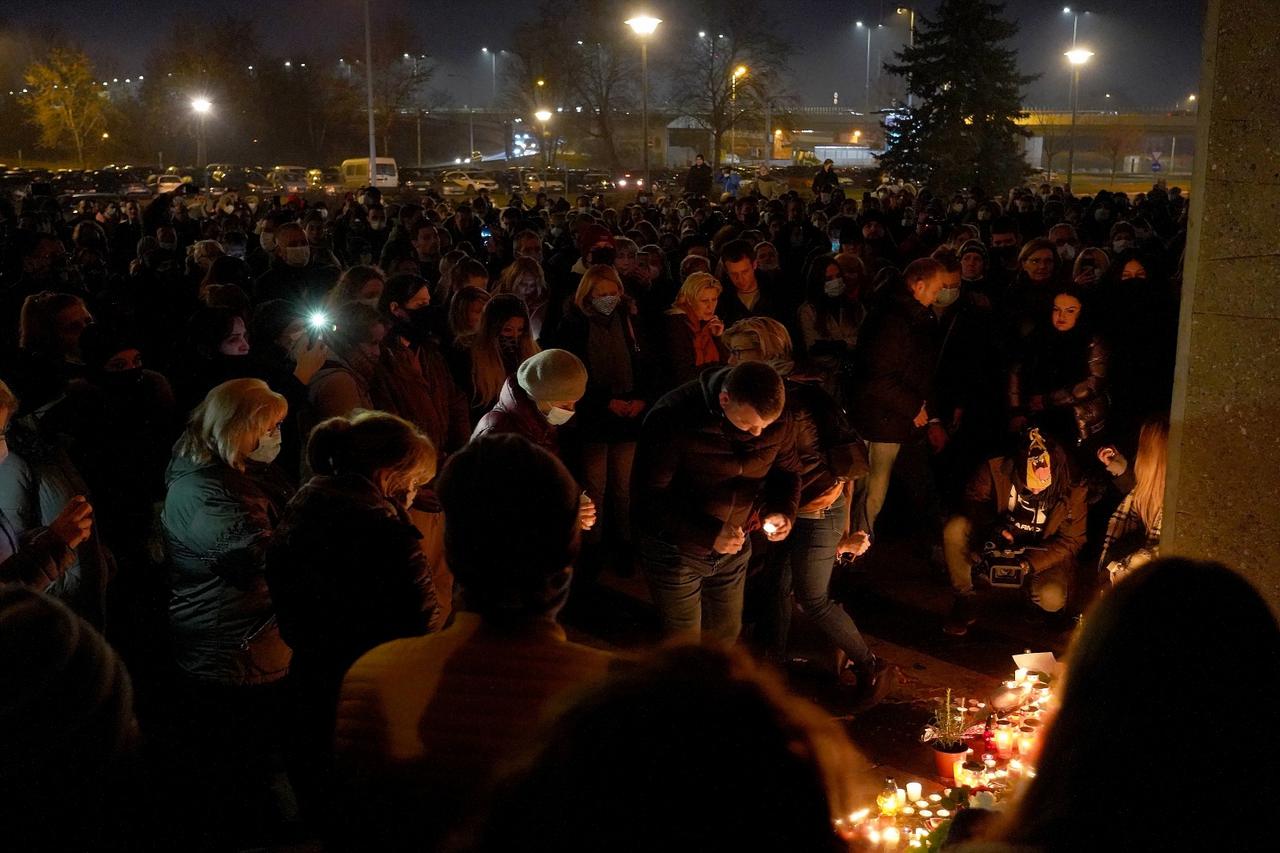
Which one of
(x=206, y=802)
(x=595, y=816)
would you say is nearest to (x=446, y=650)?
(x=595, y=816)

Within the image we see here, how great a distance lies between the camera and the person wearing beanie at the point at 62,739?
1.73 m

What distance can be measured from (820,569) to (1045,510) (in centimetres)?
167

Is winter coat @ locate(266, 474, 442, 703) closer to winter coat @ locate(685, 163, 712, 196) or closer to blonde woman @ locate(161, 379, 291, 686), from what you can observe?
blonde woman @ locate(161, 379, 291, 686)

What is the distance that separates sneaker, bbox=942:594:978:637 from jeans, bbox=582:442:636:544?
2.05 m

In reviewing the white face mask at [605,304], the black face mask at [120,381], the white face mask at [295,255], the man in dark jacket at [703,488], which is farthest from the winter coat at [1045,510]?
the white face mask at [295,255]

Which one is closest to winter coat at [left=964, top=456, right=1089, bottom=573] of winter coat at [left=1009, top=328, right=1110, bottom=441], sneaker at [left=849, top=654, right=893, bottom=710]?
winter coat at [left=1009, top=328, right=1110, bottom=441]

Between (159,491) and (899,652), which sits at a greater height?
(159,491)

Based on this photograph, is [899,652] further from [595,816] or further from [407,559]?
[595,816]

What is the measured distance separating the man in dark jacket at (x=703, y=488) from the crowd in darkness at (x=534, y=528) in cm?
2

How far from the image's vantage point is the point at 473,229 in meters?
15.8

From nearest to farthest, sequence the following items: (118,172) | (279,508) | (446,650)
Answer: (446,650) < (279,508) < (118,172)

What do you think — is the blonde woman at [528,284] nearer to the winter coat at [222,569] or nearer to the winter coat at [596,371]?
the winter coat at [596,371]

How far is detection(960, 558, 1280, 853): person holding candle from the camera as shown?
1758 millimetres

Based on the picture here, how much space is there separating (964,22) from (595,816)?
141 ft
